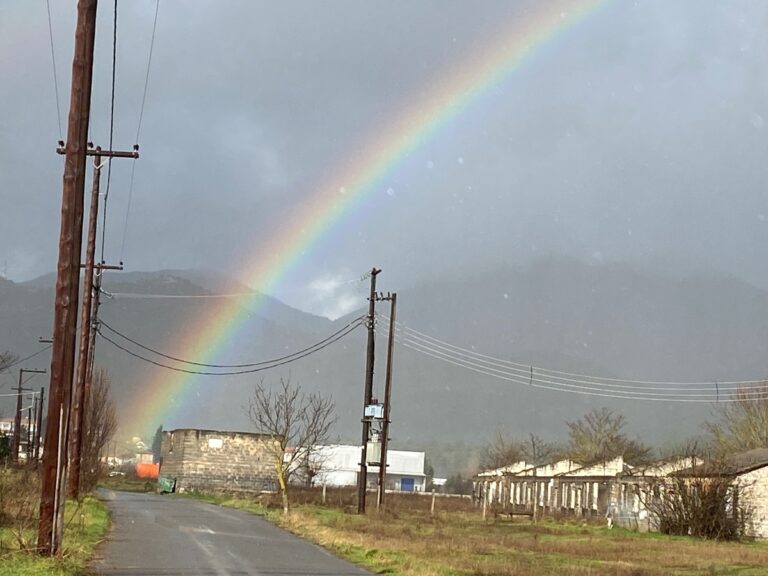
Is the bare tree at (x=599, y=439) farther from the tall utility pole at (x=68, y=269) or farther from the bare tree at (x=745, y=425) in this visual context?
the tall utility pole at (x=68, y=269)

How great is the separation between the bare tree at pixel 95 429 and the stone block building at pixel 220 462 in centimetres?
1492

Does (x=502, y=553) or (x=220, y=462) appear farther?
(x=220, y=462)

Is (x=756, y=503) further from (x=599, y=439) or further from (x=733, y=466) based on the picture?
(x=599, y=439)

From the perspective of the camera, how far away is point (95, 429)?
149 feet

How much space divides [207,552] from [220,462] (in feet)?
179

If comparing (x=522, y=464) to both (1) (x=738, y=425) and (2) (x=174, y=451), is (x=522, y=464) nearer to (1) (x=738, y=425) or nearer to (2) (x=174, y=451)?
(1) (x=738, y=425)

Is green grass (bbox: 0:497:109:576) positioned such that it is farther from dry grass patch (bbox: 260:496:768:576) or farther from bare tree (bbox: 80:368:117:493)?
bare tree (bbox: 80:368:117:493)

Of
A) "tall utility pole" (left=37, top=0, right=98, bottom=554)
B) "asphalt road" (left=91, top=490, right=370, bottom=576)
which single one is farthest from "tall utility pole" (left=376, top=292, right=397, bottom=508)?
"tall utility pole" (left=37, top=0, right=98, bottom=554)

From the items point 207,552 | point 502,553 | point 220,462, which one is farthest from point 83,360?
point 220,462

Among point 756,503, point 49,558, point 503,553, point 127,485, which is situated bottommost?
point 127,485

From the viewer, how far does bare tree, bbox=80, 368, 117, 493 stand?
41000 millimetres

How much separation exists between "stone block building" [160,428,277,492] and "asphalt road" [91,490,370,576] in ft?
141

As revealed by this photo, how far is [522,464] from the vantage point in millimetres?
93875

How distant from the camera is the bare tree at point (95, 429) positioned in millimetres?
41000
